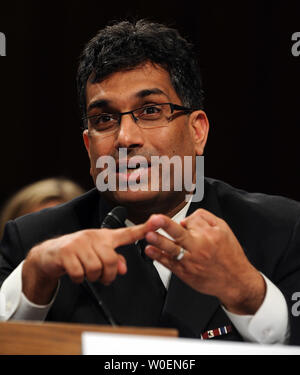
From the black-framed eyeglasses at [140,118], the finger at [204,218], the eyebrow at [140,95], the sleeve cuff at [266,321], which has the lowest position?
the sleeve cuff at [266,321]

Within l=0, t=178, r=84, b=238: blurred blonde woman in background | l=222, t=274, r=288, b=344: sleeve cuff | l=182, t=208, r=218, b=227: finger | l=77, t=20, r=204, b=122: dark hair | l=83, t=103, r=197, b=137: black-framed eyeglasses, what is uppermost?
l=77, t=20, r=204, b=122: dark hair

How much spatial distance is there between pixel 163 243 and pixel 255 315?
28cm

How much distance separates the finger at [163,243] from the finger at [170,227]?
0.04ft

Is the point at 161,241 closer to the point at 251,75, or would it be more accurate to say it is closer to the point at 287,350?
the point at 287,350

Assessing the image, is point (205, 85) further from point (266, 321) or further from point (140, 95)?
point (266, 321)

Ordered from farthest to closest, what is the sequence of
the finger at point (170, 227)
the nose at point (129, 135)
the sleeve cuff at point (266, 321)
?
the nose at point (129, 135) → the sleeve cuff at point (266, 321) → the finger at point (170, 227)

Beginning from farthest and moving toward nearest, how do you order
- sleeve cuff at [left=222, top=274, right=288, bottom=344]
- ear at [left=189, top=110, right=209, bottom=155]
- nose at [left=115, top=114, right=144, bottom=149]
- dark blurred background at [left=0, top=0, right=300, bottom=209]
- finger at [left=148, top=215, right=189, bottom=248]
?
dark blurred background at [left=0, top=0, right=300, bottom=209], ear at [left=189, top=110, right=209, bottom=155], nose at [left=115, top=114, right=144, bottom=149], sleeve cuff at [left=222, top=274, right=288, bottom=344], finger at [left=148, top=215, right=189, bottom=248]

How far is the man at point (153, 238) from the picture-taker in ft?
3.70

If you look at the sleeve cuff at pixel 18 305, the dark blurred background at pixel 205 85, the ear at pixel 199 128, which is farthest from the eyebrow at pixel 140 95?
the dark blurred background at pixel 205 85

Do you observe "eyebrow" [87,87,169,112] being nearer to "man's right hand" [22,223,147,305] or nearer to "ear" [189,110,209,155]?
"ear" [189,110,209,155]

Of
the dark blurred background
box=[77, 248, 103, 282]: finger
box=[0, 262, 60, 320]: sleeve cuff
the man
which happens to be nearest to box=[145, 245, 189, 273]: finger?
the man

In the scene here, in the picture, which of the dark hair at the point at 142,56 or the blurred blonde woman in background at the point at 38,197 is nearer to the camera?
the dark hair at the point at 142,56

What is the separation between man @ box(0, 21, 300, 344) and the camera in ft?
3.70

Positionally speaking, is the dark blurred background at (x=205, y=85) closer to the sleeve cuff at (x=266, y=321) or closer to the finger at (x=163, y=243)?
the sleeve cuff at (x=266, y=321)
